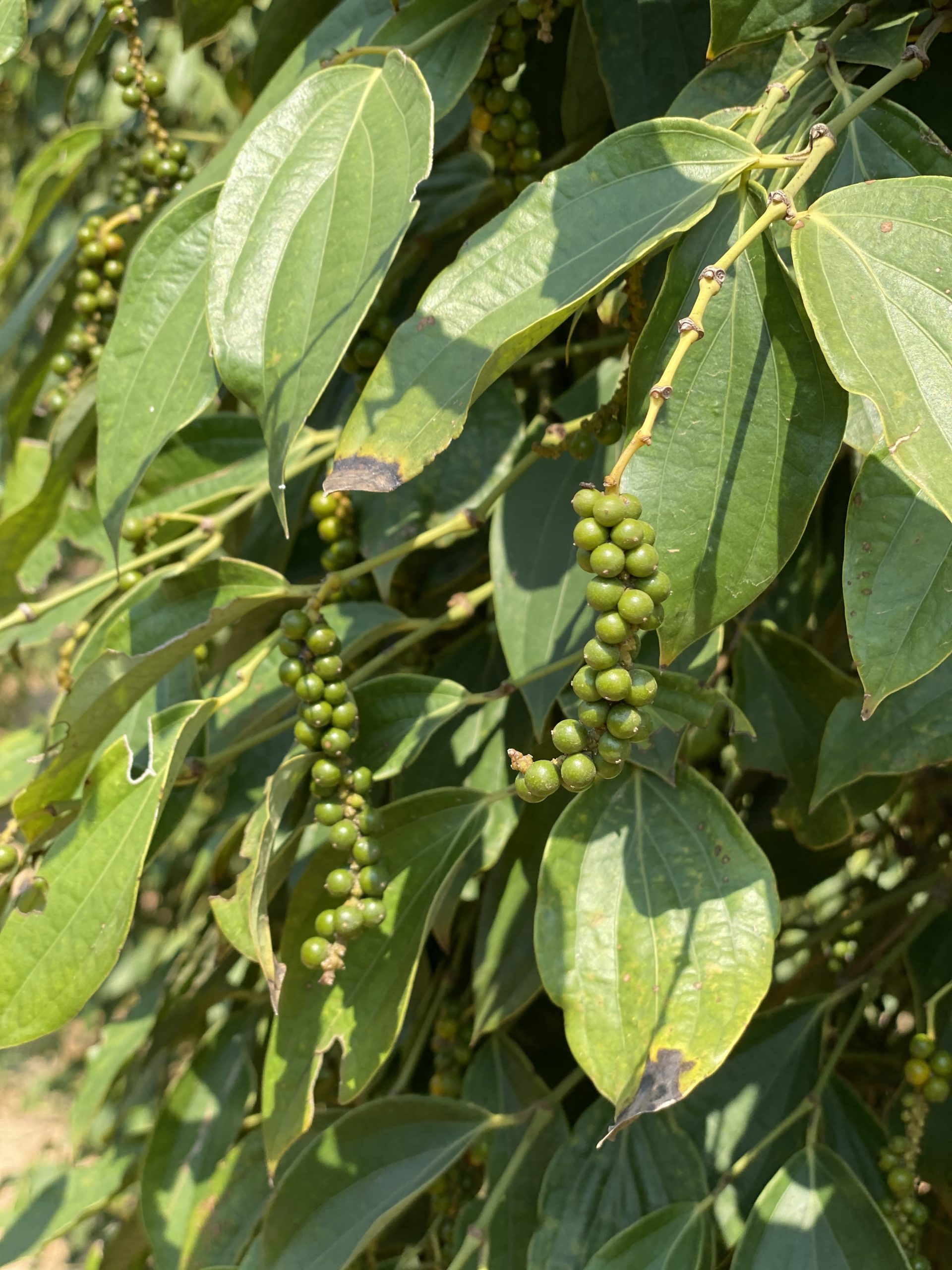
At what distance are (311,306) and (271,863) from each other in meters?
0.39

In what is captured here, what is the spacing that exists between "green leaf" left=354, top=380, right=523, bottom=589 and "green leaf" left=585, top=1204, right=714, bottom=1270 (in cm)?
48

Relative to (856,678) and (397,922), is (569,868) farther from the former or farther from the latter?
(856,678)

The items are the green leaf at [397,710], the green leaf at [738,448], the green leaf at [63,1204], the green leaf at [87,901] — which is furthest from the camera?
the green leaf at [63,1204]

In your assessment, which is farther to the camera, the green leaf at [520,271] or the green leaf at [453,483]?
the green leaf at [453,483]

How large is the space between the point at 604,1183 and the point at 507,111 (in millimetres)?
749

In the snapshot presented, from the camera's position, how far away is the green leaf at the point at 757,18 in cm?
62

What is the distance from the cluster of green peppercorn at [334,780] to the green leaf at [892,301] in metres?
0.36

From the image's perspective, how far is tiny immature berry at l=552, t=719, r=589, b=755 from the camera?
451 millimetres

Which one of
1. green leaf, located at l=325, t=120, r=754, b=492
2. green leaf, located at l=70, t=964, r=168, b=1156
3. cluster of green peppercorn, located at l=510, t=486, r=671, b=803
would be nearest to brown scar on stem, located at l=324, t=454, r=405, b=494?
green leaf, located at l=325, t=120, r=754, b=492

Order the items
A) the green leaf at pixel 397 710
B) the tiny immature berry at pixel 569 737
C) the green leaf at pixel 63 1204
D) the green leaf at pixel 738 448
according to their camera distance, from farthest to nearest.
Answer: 1. the green leaf at pixel 63 1204
2. the green leaf at pixel 397 710
3. the green leaf at pixel 738 448
4. the tiny immature berry at pixel 569 737

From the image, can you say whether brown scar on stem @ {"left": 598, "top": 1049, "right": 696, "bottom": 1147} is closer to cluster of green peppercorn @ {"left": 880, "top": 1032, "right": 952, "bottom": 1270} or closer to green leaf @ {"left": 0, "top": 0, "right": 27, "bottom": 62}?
cluster of green peppercorn @ {"left": 880, "top": 1032, "right": 952, "bottom": 1270}

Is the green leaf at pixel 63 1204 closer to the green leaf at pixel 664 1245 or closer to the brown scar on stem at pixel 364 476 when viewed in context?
the green leaf at pixel 664 1245

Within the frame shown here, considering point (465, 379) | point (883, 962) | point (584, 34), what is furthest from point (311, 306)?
point (883, 962)

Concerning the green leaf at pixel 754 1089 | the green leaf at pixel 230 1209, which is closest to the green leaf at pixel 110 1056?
the green leaf at pixel 230 1209
